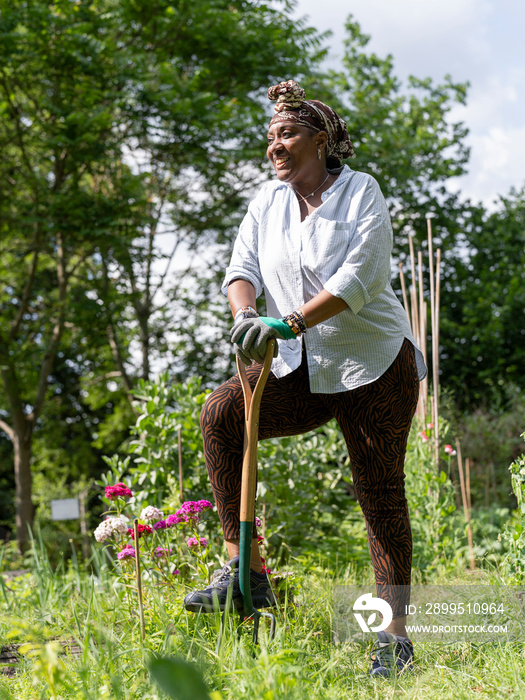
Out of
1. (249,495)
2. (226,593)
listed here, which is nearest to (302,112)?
(249,495)

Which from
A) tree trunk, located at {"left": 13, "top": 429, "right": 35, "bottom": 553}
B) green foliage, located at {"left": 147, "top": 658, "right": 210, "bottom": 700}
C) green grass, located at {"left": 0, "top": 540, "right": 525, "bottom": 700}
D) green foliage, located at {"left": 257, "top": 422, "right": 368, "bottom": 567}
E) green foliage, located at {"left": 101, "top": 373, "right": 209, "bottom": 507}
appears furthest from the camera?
tree trunk, located at {"left": 13, "top": 429, "right": 35, "bottom": 553}

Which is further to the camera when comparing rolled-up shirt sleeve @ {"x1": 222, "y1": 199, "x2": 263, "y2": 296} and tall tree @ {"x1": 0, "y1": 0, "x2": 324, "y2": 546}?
tall tree @ {"x1": 0, "y1": 0, "x2": 324, "y2": 546}

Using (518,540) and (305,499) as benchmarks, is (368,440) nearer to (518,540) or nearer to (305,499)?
(518,540)

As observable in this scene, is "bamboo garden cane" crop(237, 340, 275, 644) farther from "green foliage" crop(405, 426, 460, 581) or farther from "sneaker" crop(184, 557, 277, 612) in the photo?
"green foliage" crop(405, 426, 460, 581)

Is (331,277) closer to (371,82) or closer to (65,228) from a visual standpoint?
(65,228)

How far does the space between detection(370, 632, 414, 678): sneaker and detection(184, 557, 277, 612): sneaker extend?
306 mm

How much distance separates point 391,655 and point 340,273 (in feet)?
3.38

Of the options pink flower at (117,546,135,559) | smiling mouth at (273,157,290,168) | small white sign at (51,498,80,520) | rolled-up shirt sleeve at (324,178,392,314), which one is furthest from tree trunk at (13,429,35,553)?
rolled-up shirt sleeve at (324,178,392,314)

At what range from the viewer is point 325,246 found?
5.77 feet

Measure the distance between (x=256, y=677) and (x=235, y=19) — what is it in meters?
8.27

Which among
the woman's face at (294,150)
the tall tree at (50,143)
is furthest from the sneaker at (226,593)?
the tall tree at (50,143)

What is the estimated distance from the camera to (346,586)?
2.72 meters

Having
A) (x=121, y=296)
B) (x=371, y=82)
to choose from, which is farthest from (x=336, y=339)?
(x=371, y=82)

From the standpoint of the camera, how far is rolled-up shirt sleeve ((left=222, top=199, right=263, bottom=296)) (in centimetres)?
188
